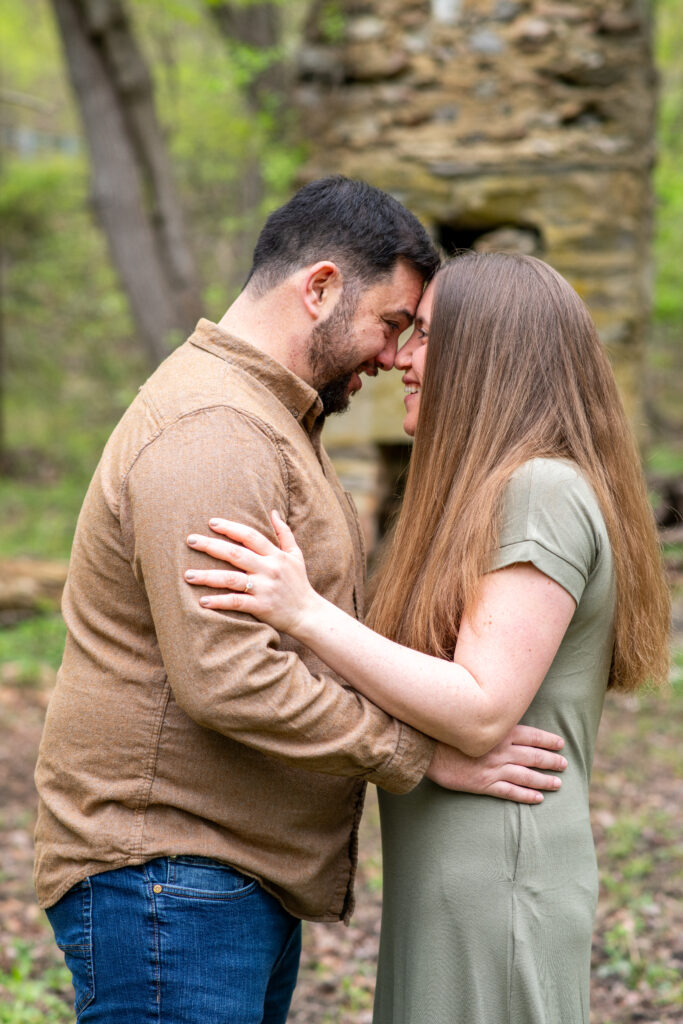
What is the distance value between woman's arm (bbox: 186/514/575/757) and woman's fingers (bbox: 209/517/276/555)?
0.10 feet

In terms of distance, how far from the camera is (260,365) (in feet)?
6.76

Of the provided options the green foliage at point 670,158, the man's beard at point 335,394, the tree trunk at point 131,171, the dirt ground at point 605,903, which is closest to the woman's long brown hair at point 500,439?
the man's beard at point 335,394

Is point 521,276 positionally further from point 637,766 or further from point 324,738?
point 637,766

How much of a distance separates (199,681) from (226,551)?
0.23 metres

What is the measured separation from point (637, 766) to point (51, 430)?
10.5 meters

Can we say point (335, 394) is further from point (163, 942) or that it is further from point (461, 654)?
point (163, 942)

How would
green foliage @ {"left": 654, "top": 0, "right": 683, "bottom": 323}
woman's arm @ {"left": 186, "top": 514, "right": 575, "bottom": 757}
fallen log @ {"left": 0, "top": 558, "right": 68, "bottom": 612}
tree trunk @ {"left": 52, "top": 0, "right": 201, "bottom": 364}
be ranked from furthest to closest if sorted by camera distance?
green foliage @ {"left": 654, "top": 0, "right": 683, "bottom": 323}
tree trunk @ {"left": 52, "top": 0, "right": 201, "bottom": 364}
fallen log @ {"left": 0, "top": 558, "right": 68, "bottom": 612}
woman's arm @ {"left": 186, "top": 514, "right": 575, "bottom": 757}

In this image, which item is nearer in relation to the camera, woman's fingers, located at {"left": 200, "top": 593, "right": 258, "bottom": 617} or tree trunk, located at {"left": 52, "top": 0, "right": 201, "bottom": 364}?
woman's fingers, located at {"left": 200, "top": 593, "right": 258, "bottom": 617}

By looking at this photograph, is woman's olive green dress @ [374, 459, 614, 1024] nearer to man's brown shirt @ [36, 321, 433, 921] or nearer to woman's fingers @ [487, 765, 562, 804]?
woman's fingers @ [487, 765, 562, 804]

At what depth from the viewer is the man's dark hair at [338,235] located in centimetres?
213

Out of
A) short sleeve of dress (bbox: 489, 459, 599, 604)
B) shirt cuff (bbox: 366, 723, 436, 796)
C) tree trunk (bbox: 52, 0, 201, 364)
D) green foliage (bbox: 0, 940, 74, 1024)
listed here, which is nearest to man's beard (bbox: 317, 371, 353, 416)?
short sleeve of dress (bbox: 489, 459, 599, 604)

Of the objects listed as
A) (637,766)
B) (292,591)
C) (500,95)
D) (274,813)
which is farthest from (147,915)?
(500,95)

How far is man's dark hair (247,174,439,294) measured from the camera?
2.13m

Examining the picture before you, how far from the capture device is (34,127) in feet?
59.8
